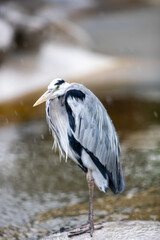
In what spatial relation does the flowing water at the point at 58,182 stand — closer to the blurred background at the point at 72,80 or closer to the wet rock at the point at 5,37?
the blurred background at the point at 72,80

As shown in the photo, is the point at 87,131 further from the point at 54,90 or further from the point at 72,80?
the point at 72,80

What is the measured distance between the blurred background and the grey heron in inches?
27.8

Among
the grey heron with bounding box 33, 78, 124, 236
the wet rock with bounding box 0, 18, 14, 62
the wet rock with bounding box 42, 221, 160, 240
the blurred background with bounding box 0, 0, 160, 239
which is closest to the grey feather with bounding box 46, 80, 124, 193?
the grey heron with bounding box 33, 78, 124, 236

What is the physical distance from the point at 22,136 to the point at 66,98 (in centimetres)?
321

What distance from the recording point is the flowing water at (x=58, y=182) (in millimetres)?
3711

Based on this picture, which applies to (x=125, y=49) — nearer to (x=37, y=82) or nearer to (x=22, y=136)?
(x=37, y=82)

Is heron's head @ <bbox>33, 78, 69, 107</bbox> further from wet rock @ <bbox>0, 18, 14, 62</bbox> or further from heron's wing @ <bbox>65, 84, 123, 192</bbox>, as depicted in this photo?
wet rock @ <bbox>0, 18, 14, 62</bbox>

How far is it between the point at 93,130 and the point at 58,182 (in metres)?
1.69

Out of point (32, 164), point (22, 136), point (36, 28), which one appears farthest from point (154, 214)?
point (36, 28)

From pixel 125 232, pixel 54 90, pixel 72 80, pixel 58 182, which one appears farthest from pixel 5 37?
pixel 125 232

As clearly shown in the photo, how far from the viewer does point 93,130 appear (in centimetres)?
290

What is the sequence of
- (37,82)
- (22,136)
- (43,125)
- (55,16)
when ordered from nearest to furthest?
(22,136), (43,125), (37,82), (55,16)

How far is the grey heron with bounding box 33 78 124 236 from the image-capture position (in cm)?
283

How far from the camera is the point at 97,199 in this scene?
4047 mm
